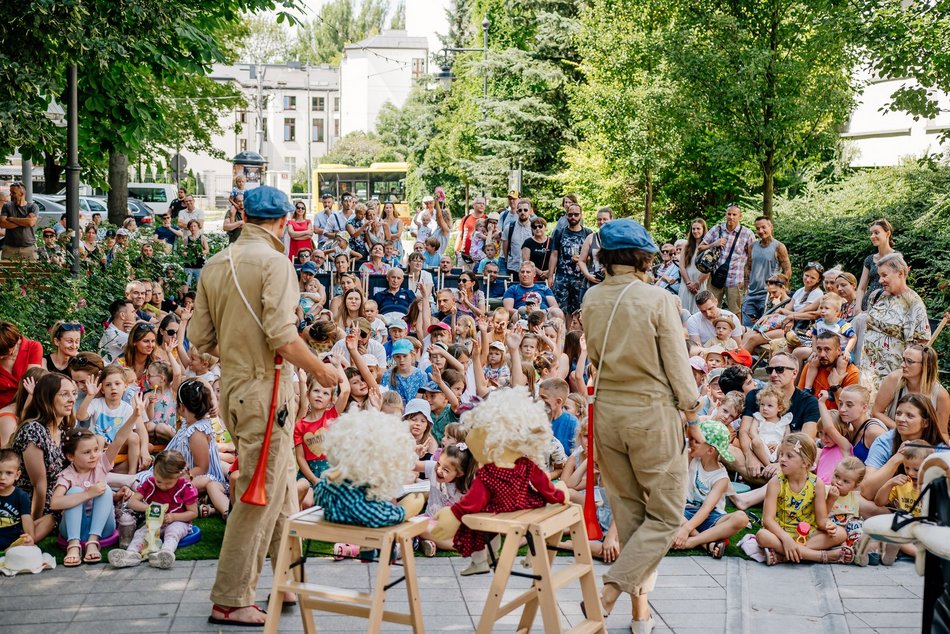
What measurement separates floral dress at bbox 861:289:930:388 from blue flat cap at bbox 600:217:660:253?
15.6ft

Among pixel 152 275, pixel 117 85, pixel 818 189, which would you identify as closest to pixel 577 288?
pixel 152 275

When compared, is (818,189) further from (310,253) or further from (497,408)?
(497,408)

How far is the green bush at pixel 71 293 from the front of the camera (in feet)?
32.8

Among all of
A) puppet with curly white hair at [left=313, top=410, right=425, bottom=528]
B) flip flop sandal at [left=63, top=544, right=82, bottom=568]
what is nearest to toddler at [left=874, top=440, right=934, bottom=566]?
puppet with curly white hair at [left=313, top=410, right=425, bottom=528]

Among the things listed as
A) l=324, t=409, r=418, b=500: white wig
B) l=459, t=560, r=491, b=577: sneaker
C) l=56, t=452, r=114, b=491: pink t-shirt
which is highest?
l=324, t=409, r=418, b=500: white wig

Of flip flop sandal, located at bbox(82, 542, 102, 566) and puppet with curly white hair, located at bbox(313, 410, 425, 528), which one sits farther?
flip flop sandal, located at bbox(82, 542, 102, 566)

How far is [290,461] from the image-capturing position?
5.27 metres

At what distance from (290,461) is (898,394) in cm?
514

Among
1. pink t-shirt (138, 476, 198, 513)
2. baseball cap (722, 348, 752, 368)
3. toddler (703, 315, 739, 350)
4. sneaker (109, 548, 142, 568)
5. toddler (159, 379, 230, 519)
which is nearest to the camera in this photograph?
sneaker (109, 548, 142, 568)

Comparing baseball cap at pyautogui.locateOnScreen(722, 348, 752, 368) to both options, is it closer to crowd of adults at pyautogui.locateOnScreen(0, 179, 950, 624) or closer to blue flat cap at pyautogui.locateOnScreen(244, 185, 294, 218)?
crowd of adults at pyautogui.locateOnScreen(0, 179, 950, 624)

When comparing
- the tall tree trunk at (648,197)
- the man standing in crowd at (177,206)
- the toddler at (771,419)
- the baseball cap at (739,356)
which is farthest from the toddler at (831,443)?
the tall tree trunk at (648,197)

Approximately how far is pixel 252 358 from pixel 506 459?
4.63ft

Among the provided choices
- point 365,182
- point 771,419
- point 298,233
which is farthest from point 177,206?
point 365,182

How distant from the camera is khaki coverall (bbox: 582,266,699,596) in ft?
16.1
